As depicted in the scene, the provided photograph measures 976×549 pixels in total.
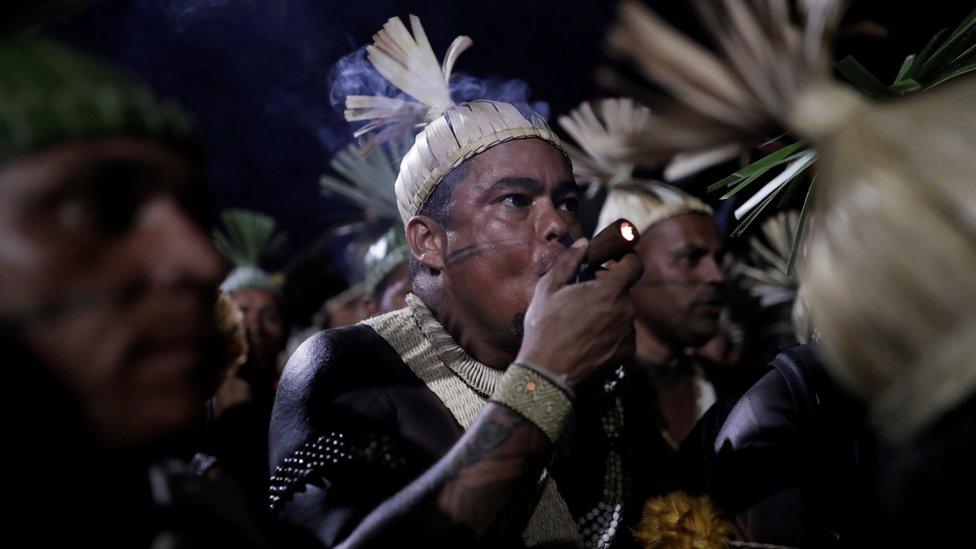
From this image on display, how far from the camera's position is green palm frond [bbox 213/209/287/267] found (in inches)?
275

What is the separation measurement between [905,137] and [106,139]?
4.22 ft

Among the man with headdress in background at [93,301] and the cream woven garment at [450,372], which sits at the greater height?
the man with headdress in background at [93,301]

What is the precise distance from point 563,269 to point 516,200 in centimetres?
48

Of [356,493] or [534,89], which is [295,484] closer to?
[356,493]

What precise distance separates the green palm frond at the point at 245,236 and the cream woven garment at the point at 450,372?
15.6ft

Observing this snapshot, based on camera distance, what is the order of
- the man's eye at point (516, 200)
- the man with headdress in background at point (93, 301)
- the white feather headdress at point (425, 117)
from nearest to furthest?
the man with headdress in background at point (93, 301) < the man's eye at point (516, 200) < the white feather headdress at point (425, 117)

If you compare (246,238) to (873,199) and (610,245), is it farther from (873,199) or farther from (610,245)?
(873,199)

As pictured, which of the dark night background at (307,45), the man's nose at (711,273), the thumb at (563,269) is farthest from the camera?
the man's nose at (711,273)

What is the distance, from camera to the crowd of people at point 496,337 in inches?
44.3

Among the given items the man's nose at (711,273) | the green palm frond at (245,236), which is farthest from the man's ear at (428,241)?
the green palm frond at (245,236)

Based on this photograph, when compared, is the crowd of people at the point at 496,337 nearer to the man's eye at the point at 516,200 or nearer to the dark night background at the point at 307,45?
the man's eye at the point at 516,200

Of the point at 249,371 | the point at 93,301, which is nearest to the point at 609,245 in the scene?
the point at 93,301

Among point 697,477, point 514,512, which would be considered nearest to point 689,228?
point 697,477

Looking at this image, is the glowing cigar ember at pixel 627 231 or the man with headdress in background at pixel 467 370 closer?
the man with headdress in background at pixel 467 370
